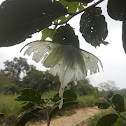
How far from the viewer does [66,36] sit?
0.31 m

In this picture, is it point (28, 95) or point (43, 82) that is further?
point (43, 82)

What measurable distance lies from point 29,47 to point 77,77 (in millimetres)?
127

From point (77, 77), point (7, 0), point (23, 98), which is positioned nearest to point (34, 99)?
point (23, 98)

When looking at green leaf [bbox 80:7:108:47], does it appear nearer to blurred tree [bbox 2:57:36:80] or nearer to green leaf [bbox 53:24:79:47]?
green leaf [bbox 53:24:79:47]

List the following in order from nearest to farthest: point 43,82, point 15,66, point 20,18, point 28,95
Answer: point 20,18
point 28,95
point 43,82
point 15,66

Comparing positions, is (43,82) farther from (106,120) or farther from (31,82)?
(106,120)

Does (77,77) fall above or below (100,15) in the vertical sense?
below

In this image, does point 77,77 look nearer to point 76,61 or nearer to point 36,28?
point 76,61

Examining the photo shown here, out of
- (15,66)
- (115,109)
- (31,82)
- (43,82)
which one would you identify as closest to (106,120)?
(115,109)

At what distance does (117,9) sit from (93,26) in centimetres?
8

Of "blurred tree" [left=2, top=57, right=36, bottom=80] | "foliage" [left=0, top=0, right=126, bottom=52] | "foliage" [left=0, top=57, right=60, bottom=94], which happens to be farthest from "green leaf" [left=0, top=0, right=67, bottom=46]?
"blurred tree" [left=2, top=57, right=36, bottom=80]

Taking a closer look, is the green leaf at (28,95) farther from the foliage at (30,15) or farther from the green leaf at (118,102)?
the green leaf at (118,102)

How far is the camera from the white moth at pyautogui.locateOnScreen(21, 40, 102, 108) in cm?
24

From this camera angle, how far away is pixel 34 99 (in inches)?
13.4
